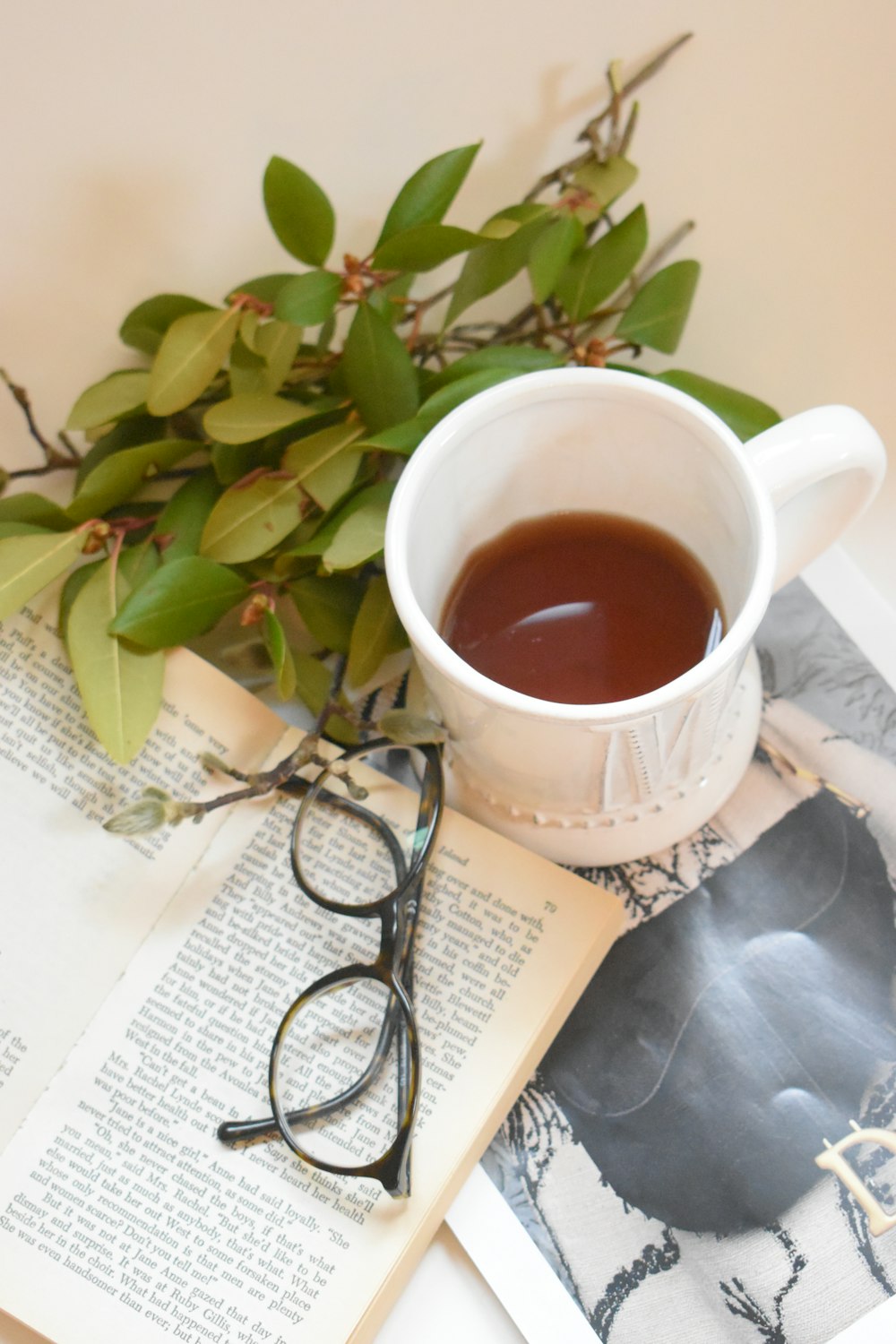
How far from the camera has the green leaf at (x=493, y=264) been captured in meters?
0.44

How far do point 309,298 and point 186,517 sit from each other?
0.11 meters

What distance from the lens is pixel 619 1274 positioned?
426 millimetres

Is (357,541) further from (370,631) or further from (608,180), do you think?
(608,180)

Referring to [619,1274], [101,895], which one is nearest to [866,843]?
[619,1274]

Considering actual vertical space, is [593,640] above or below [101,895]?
above

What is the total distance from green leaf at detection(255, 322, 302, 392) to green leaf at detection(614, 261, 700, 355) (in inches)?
5.6

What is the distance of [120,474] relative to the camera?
46cm

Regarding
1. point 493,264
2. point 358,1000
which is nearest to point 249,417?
point 493,264

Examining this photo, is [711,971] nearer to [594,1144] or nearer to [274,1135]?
[594,1144]

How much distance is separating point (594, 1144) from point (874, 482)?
0.29 metres

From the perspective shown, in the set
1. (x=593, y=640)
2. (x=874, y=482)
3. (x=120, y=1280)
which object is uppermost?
(x=874, y=482)

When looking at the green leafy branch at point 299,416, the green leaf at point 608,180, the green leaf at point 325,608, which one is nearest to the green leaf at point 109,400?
the green leafy branch at point 299,416

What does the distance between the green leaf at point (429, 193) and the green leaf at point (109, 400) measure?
12cm

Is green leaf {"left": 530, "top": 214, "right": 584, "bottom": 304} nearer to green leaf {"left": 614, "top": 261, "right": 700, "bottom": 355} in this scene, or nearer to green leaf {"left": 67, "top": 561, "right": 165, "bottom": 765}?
green leaf {"left": 614, "top": 261, "right": 700, "bottom": 355}
